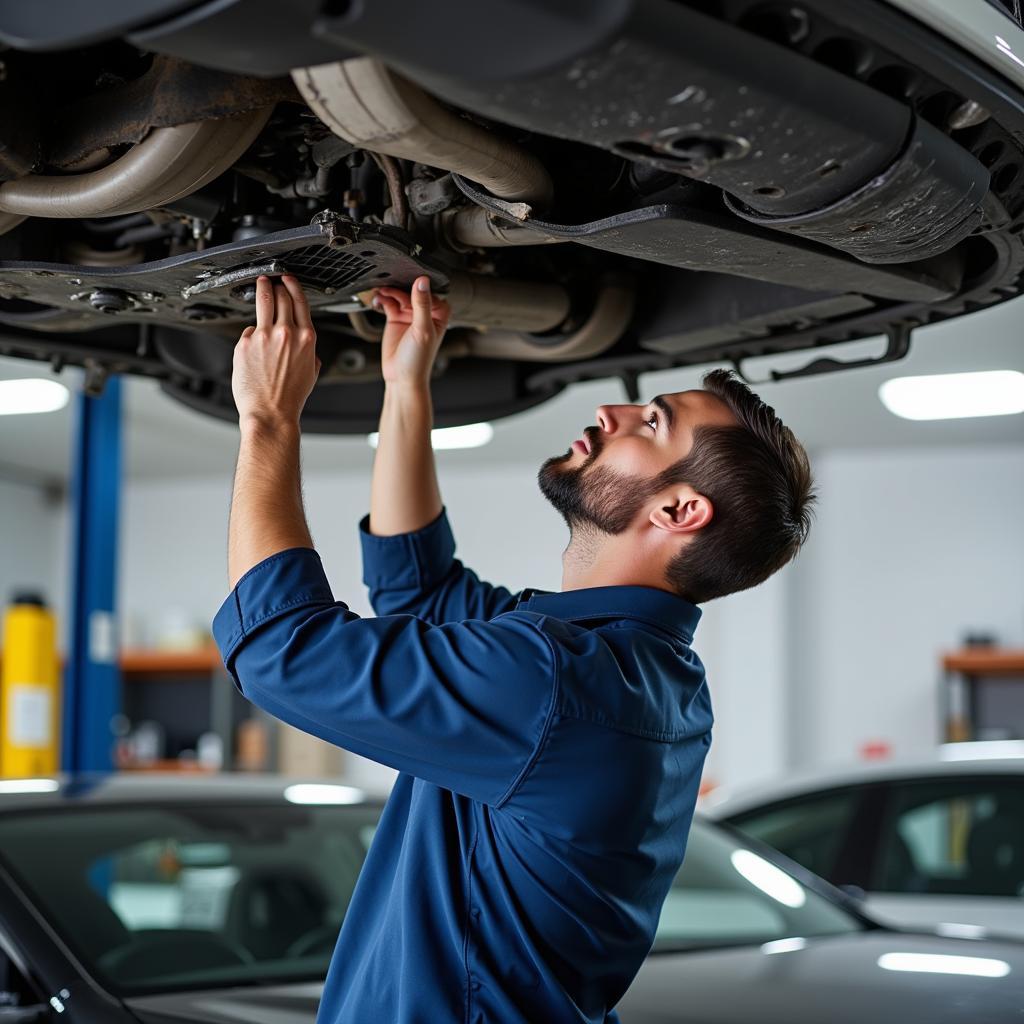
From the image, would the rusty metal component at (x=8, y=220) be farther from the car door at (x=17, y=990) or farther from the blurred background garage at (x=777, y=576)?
the blurred background garage at (x=777, y=576)

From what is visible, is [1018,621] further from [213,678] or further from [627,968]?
[627,968]

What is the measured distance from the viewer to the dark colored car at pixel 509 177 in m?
1.08

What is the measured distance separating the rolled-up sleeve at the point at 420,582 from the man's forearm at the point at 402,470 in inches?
A: 0.8

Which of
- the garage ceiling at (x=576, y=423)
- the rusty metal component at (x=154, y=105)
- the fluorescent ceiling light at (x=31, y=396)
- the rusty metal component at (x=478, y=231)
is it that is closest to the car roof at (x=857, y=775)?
the garage ceiling at (x=576, y=423)

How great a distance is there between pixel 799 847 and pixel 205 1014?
254 cm

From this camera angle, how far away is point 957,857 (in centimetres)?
399

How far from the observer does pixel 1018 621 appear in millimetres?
7832

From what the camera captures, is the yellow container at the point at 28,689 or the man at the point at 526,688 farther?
the yellow container at the point at 28,689

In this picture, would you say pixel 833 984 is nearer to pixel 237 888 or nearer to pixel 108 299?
pixel 237 888

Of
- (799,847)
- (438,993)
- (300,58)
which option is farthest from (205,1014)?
(799,847)

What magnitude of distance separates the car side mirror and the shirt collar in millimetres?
889

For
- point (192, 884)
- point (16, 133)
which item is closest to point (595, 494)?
point (16, 133)

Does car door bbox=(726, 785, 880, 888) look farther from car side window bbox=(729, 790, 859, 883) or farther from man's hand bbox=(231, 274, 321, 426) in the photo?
man's hand bbox=(231, 274, 321, 426)

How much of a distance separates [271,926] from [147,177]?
1605 mm
